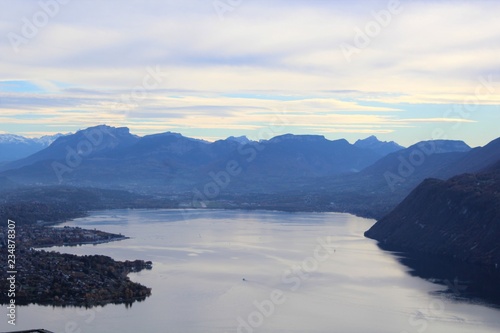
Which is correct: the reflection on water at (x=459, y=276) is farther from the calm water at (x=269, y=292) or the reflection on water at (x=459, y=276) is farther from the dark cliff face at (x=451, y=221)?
the dark cliff face at (x=451, y=221)

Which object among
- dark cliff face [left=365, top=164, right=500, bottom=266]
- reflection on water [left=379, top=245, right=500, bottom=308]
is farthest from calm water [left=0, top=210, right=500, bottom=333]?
dark cliff face [left=365, top=164, right=500, bottom=266]

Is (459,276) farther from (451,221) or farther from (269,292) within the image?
(451,221)

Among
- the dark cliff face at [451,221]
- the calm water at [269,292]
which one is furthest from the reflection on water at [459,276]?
the dark cliff face at [451,221]

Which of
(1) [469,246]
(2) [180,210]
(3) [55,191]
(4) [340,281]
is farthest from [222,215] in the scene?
(4) [340,281]

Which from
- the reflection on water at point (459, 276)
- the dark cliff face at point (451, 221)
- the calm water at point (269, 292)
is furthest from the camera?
the dark cliff face at point (451, 221)

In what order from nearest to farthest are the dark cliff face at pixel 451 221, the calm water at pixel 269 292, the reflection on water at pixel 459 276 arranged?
the calm water at pixel 269 292 → the reflection on water at pixel 459 276 → the dark cliff face at pixel 451 221

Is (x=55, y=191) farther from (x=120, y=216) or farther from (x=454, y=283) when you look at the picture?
(x=454, y=283)

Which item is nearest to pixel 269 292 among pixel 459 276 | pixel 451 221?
pixel 459 276
